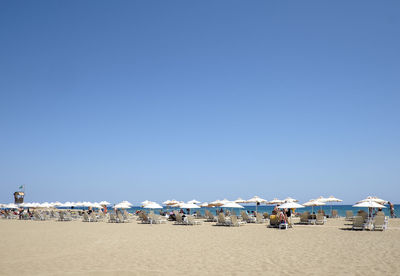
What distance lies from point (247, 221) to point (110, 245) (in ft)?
34.8

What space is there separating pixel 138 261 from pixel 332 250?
526 centimetres

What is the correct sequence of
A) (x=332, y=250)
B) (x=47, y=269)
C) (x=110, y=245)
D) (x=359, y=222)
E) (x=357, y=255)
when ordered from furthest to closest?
(x=359, y=222) → (x=110, y=245) → (x=332, y=250) → (x=357, y=255) → (x=47, y=269)

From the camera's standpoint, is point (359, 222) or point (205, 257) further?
point (359, 222)

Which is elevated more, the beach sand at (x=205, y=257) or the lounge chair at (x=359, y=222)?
the lounge chair at (x=359, y=222)

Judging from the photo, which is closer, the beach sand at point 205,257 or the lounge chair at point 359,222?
the beach sand at point 205,257

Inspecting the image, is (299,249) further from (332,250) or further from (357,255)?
(357,255)

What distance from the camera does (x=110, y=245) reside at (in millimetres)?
10195

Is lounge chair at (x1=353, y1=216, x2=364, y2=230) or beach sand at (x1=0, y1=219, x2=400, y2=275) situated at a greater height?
lounge chair at (x1=353, y1=216, x2=364, y2=230)

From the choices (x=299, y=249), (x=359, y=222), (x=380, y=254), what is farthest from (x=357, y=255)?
(x=359, y=222)

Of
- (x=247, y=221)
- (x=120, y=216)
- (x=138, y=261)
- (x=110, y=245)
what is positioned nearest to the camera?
(x=138, y=261)

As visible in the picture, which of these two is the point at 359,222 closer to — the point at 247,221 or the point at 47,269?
the point at 247,221

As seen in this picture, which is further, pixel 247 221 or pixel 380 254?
pixel 247 221

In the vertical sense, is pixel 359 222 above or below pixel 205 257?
above

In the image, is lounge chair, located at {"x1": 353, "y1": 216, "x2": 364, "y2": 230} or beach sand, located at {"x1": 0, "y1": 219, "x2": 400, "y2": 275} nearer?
beach sand, located at {"x1": 0, "y1": 219, "x2": 400, "y2": 275}
